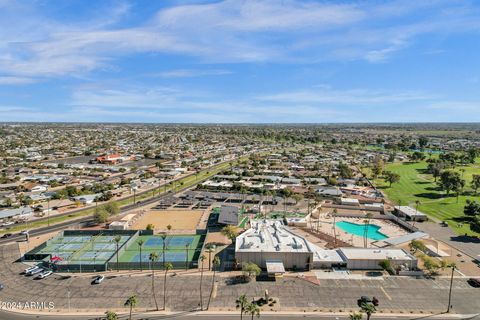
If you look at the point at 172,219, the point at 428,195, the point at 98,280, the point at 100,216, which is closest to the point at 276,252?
the point at 98,280

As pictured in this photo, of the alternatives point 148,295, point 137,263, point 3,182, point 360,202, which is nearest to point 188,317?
point 148,295

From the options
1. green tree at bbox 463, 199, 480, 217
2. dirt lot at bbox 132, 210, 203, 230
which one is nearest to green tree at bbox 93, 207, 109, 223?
dirt lot at bbox 132, 210, 203, 230

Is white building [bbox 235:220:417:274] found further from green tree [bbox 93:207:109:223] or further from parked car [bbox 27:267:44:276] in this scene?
green tree [bbox 93:207:109:223]

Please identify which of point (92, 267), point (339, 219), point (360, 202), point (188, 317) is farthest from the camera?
point (360, 202)

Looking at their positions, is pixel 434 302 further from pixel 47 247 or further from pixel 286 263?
pixel 47 247

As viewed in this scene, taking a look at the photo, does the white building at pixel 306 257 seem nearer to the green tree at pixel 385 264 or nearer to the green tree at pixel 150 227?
the green tree at pixel 385 264
